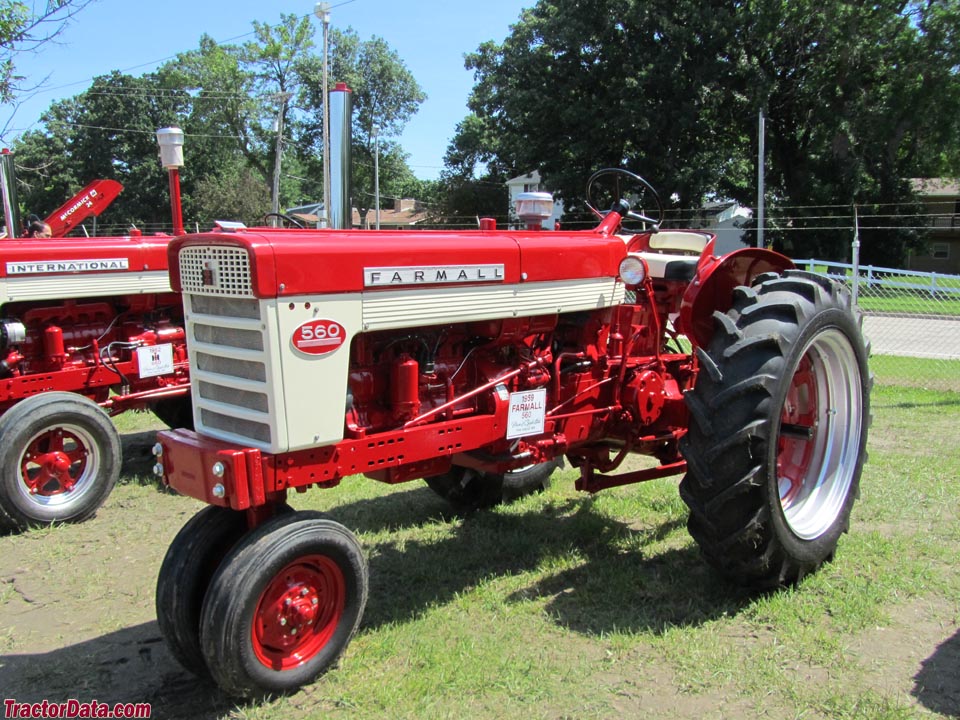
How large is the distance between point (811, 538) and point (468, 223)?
4371 cm

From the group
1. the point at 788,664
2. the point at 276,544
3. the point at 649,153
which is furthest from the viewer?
the point at 649,153

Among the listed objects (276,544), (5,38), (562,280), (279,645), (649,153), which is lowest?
(279,645)

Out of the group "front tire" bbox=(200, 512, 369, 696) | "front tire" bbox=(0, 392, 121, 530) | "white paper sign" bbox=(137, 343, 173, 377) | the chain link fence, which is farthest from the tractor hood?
the chain link fence

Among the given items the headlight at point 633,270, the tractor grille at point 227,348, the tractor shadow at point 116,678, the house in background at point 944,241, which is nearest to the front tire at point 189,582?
the tractor shadow at point 116,678

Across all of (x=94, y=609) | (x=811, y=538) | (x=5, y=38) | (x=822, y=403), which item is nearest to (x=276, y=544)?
(x=94, y=609)

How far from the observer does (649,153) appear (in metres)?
29.1

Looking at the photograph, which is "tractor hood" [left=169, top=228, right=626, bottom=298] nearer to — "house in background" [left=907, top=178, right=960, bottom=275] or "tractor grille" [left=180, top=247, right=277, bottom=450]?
"tractor grille" [left=180, top=247, right=277, bottom=450]

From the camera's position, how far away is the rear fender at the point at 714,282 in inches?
154

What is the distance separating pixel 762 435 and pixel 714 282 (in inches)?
41.3

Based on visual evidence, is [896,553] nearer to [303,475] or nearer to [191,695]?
[303,475]

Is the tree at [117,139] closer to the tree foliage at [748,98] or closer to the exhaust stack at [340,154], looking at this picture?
the tree foliage at [748,98]

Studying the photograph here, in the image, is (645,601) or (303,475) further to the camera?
(645,601)

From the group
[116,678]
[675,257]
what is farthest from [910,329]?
[116,678]

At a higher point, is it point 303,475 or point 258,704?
point 303,475
